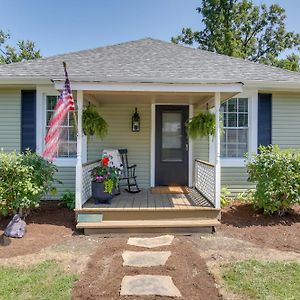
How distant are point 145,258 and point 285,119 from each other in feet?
16.4

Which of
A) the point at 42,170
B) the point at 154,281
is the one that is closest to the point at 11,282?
the point at 154,281

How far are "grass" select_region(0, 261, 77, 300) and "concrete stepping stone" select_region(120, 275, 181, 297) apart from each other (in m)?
0.56

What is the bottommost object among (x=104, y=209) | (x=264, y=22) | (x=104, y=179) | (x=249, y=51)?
(x=104, y=209)

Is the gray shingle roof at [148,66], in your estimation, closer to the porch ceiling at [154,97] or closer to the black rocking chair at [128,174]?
the porch ceiling at [154,97]

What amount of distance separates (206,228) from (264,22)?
787 inches

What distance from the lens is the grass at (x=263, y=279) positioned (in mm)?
3029

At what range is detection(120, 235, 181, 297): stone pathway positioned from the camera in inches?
118

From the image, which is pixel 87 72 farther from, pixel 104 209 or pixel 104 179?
pixel 104 209

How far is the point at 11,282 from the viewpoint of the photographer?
327 cm

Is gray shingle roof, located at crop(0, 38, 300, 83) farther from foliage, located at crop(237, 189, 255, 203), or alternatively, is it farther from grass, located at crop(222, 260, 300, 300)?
grass, located at crop(222, 260, 300, 300)

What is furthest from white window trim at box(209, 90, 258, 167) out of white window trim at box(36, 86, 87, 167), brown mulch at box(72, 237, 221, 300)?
brown mulch at box(72, 237, 221, 300)

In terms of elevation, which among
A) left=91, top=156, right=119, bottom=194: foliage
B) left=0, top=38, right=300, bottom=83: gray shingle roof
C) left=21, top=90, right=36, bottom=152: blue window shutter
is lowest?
left=91, top=156, right=119, bottom=194: foliage

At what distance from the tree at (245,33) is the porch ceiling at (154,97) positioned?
41.9 ft

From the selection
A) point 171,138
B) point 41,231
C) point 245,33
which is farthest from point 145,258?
point 245,33
